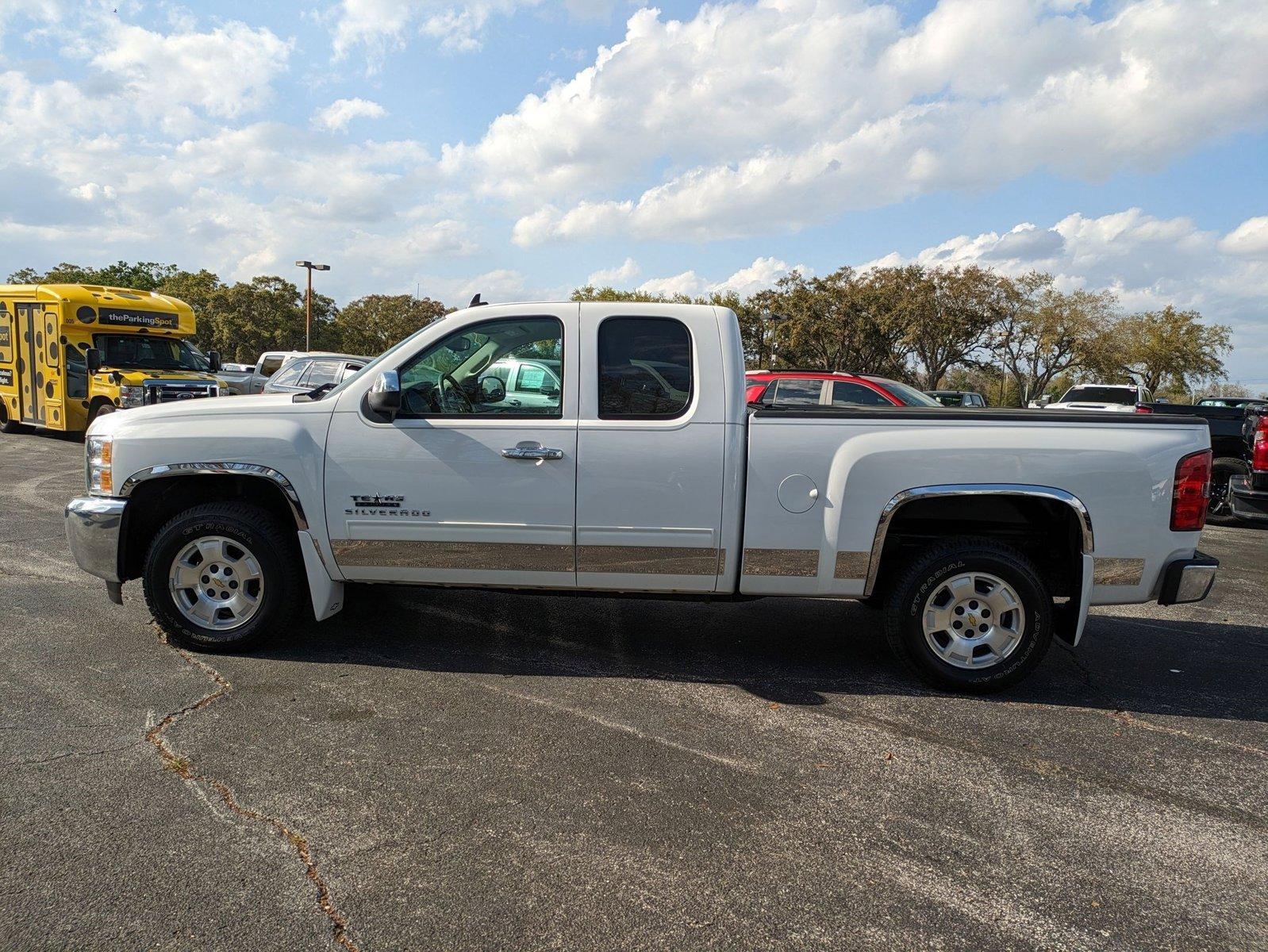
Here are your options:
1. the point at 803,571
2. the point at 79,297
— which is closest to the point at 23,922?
the point at 803,571

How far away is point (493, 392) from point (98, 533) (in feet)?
7.50

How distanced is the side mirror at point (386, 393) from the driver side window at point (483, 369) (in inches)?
5.7

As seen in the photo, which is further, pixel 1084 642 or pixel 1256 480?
pixel 1256 480

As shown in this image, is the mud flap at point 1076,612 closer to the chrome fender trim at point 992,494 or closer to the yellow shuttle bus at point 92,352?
the chrome fender trim at point 992,494

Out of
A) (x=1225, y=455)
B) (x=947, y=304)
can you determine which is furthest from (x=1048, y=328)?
(x=1225, y=455)

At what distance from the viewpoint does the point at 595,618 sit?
5.83 m

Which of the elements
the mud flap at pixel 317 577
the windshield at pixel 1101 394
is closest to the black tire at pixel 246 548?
the mud flap at pixel 317 577

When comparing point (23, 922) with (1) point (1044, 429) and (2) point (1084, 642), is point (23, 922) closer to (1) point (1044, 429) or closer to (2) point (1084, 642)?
(1) point (1044, 429)

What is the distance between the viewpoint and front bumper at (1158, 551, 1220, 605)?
4387 millimetres

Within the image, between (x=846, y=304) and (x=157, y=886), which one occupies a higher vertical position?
(x=846, y=304)

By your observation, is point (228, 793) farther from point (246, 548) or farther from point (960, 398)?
point (960, 398)

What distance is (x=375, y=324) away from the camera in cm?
6056

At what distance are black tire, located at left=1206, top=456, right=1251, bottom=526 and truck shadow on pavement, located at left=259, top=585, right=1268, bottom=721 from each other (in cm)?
619

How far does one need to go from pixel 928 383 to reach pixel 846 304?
487 cm
